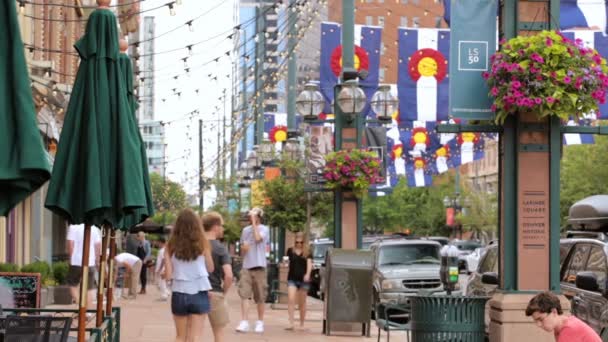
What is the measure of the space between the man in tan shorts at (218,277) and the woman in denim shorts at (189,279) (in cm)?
93

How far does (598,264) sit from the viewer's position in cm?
1360

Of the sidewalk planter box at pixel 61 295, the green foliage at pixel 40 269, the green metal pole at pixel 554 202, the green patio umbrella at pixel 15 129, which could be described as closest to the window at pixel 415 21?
the sidewalk planter box at pixel 61 295

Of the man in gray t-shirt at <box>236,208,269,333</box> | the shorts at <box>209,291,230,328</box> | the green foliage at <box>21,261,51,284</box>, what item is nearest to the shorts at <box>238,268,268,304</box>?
the man in gray t-shirt at <box>236,208,269,333</box>

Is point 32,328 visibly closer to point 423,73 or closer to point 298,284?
point 298,284

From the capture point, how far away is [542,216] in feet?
41.0

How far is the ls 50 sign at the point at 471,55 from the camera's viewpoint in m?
12.8

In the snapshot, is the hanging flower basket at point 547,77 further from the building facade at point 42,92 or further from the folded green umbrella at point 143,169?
the building facade at point 42,92

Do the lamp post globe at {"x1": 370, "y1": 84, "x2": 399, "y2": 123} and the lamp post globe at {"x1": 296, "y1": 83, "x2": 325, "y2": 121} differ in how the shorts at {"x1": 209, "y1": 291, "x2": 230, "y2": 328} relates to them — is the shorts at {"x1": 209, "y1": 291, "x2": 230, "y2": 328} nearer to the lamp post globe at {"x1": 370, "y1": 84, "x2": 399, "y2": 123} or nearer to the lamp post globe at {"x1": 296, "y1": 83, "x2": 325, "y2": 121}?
the lamp post globe at {"x1": 296, "y1": 83, "x2": 325, "y2": 121}

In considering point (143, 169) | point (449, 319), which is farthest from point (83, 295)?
point (449, 319)

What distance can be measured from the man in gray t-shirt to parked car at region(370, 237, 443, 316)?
5600 millimetres

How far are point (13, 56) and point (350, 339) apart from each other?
1304 cm

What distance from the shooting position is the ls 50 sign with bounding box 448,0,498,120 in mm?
12766

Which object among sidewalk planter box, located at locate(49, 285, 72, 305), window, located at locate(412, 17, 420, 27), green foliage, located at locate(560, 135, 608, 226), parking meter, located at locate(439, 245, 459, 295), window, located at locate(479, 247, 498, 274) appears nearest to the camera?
window, located at locate(479, 247, 498, 274)

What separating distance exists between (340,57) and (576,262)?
12.2 meters
